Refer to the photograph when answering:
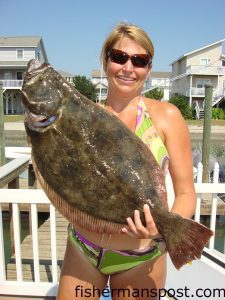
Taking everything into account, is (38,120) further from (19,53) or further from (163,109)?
(19,53)

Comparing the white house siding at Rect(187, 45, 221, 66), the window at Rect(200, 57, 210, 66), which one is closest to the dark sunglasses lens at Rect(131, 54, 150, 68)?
the white house siding at Rect(187, 45, 221, 66)

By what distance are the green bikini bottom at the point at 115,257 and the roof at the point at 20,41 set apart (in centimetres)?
4696

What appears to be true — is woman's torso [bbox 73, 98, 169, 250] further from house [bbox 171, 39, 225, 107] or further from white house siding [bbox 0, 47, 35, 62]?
white house siding [bbox 0, 47, 35, 62]

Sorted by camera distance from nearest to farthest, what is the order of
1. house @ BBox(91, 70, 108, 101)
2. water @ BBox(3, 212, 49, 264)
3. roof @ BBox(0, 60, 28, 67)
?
house @ BBox(91, 70, 108, 101)
water @ BBox(3, 212, 49, 264)
roof @ BBox(0, 60, 28, 67)

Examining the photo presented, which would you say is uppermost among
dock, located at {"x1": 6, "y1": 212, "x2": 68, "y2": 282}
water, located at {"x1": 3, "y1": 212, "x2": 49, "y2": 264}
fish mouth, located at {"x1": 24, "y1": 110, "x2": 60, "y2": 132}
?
fish mouth, located at {"x1": 24, "y1": 110, "x2": 60, "y2": 132}

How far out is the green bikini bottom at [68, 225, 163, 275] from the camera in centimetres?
207

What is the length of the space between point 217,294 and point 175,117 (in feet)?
7.35

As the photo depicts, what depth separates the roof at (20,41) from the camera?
1813 inches

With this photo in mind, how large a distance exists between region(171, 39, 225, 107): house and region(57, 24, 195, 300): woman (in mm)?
44589

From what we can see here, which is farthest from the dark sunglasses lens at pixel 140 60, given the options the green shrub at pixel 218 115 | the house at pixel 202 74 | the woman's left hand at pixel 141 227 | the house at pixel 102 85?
the house at pixel 202 74

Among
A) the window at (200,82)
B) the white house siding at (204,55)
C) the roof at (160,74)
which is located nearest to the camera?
the window at (200,82)

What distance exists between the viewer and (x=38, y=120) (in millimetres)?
1725

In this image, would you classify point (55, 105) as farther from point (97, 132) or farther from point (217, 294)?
point (217, 294)

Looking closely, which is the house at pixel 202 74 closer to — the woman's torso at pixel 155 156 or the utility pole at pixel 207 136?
the utility pole at pixel 207 136
